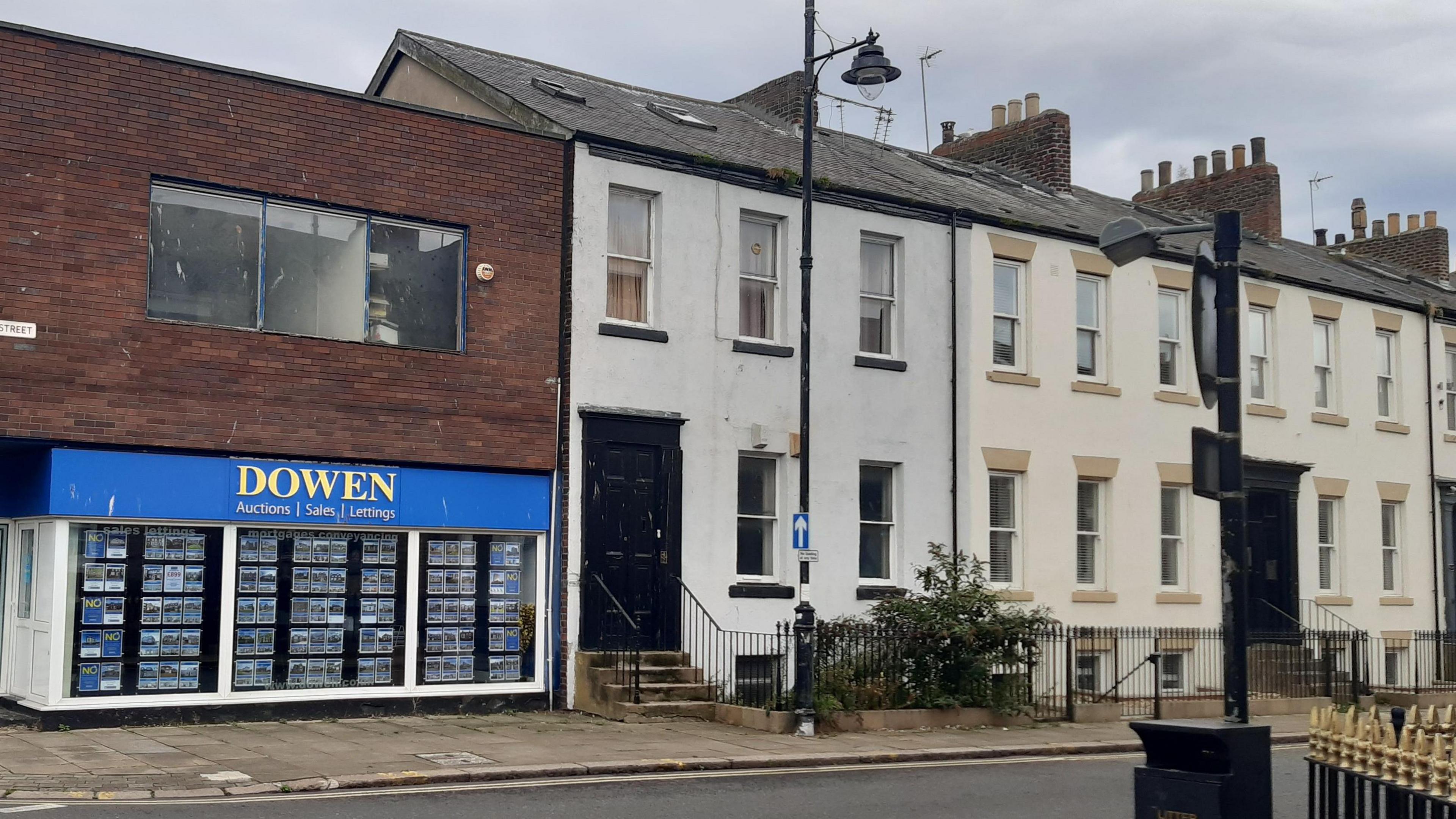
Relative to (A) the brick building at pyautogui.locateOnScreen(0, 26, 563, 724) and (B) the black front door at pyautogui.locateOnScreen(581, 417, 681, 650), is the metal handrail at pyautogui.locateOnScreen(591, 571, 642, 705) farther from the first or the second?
(A) the brick building at pyautogui.locateOnScreen(0, 26, 563, 724)

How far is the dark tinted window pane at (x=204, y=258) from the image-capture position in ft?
53.7

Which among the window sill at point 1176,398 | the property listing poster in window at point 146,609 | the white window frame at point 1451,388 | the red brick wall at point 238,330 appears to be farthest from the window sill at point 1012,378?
the property listing poster in window at point 146,609

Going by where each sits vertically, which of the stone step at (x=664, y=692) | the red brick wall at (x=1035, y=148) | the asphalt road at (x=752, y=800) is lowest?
the asphalt road at (x=752, y=800)

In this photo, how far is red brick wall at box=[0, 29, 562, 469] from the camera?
50.8 ft

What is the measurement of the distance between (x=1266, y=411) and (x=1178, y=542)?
10.1 ft

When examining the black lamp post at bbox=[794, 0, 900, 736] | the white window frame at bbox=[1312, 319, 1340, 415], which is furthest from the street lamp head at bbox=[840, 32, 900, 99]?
the white window frame at bbox=[1312, 319, 1340, 415]

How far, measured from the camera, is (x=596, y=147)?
19.3 m

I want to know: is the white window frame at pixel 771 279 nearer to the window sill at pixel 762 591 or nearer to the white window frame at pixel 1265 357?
the window sill at pixel 762 591

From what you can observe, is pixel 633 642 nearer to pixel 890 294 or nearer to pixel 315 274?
pixel 315 274

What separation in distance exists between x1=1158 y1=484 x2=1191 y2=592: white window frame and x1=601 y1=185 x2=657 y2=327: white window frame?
10.1 m

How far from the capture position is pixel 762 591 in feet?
66.8

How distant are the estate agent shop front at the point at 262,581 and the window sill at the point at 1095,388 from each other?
378 inches

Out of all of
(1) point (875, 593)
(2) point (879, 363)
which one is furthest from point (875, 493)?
(2) point (879, 363)

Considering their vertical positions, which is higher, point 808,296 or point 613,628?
point 808,296
